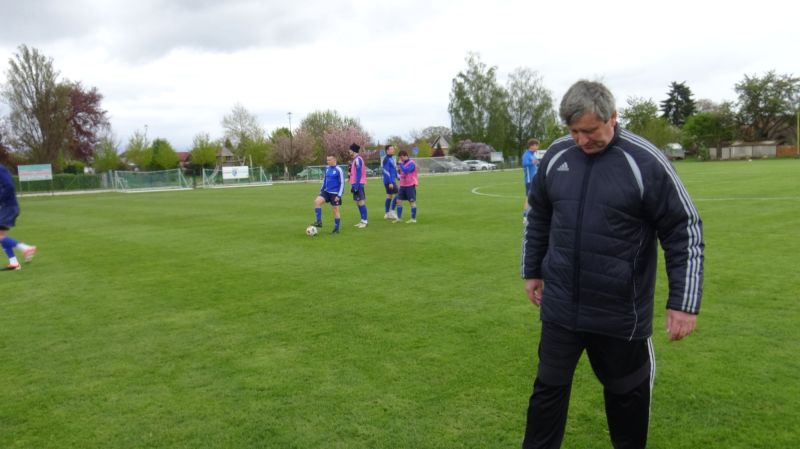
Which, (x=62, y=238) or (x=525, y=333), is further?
(x=62, y=238)

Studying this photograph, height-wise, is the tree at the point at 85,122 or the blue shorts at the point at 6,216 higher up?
the tree at the point at 85,122

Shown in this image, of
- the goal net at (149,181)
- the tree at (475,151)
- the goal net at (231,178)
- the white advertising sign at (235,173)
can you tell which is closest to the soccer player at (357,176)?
Answer: the goal net at (149,181)

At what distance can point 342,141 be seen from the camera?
8394cm

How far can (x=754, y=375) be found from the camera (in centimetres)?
431

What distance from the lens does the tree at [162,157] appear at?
70938 millimetres

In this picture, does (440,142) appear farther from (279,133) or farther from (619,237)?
(619,237)

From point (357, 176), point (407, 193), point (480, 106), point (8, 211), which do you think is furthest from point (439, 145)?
point (8, 211)

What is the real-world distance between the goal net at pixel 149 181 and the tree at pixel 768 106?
75402mm

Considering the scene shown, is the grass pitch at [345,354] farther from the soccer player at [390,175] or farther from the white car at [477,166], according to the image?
the white car at [477,166]

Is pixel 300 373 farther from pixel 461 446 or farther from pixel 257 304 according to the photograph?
pixel 257 304

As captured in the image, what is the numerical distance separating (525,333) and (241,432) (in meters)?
2.75

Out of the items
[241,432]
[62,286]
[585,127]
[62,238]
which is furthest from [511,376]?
[62,238]

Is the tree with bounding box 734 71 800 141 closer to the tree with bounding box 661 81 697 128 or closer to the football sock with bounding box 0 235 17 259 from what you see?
the tree with bounding box 661 81 697 128

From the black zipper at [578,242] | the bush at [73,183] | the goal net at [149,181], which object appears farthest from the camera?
the bush at [73,183]
